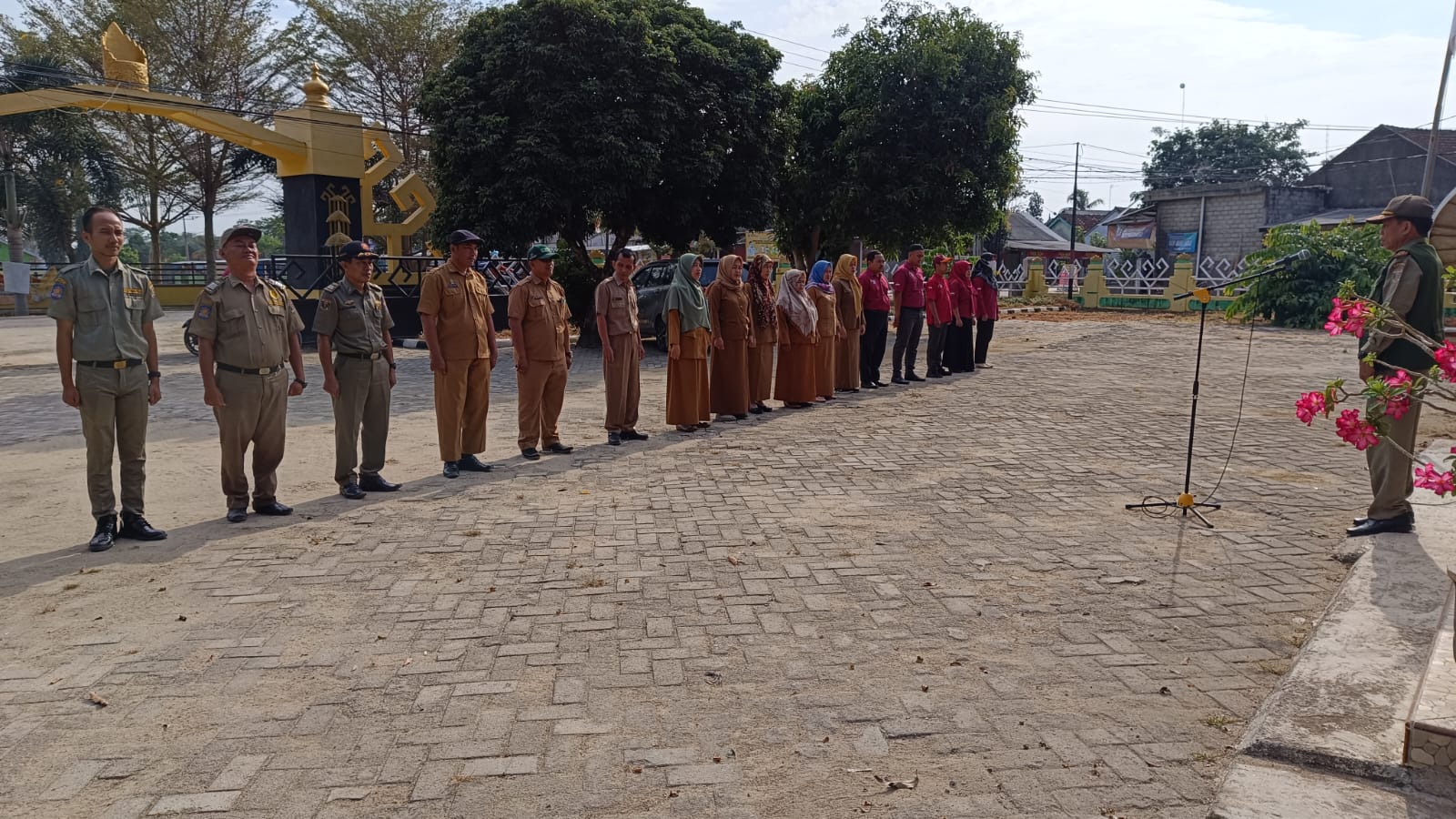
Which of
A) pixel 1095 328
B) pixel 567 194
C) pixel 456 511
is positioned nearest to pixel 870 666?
pixel 456 511

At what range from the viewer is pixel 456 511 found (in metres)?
6.56

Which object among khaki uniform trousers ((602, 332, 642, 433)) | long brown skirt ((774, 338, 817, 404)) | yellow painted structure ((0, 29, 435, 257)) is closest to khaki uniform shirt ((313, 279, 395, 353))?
khaki uniform trousers ((602, 332, 642, 433))

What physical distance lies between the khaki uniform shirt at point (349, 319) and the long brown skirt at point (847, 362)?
6924 millimetres

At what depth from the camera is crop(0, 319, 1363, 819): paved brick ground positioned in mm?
3117

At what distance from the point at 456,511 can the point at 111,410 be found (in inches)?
80.4

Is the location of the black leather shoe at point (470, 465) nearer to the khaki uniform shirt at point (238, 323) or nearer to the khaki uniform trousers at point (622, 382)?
the khaki uniform trousers at point (622, 382)

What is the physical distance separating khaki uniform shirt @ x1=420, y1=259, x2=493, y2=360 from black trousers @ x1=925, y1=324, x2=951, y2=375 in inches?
326

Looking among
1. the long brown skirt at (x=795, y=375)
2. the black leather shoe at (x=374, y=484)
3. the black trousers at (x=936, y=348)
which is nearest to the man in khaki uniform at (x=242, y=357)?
the black leather shoe at (x=374, y=484)

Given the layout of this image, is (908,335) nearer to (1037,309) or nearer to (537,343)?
(537,343)

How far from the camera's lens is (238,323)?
605cm

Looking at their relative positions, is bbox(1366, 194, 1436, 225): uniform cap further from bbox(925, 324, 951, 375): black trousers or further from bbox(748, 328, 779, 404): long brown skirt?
bbox(925, 324, 951, 375): black trousers

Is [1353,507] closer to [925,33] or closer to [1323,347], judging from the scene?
[1323,347]

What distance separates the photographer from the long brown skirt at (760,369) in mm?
11078

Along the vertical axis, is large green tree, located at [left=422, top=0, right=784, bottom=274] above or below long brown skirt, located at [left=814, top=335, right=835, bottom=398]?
above
